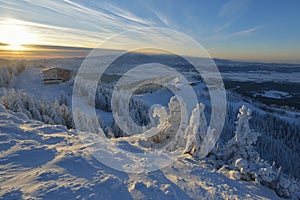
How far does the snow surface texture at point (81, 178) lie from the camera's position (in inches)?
187

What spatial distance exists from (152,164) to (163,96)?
5519 cm

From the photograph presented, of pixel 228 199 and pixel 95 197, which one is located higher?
pixel 95 197

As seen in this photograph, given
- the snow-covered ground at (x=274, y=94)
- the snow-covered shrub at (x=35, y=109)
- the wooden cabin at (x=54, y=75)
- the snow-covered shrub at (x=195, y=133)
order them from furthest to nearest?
the snow-covered ground at (x=274, y=94), the wooden cabin at (x=54, y=75), the snow-covered shrub at (x=35, y=109), the snow-covered shrub at (x=195, y=133)

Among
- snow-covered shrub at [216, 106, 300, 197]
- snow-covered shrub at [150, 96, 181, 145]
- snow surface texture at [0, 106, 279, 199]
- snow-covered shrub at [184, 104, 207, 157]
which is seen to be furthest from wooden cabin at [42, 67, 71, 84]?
snow-covered shrub at [216, 106, 300, 197]

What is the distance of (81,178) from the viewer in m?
5.38

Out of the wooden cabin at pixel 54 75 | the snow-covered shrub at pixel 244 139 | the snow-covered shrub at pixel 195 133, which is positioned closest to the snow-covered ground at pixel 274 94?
the wooden cabin at pixel 54 75

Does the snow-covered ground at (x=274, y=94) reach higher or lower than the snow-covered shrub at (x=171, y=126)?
lower

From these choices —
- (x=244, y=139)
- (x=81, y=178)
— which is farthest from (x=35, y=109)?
(x=244, y=139)

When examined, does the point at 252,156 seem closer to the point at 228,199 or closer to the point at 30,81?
the point at 228,199

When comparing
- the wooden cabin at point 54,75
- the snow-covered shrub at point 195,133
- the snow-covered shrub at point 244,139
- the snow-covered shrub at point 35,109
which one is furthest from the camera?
the wooden cabin at point 54,75

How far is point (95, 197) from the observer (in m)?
4.59

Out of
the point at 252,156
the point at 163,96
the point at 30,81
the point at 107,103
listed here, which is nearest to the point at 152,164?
the point at 252,156

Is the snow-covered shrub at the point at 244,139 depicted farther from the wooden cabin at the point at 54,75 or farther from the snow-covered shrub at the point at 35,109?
the wooden cabin at the point at 54,75

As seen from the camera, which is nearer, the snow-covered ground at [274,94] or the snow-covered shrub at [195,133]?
the snow-covered shrub at [195,133]
